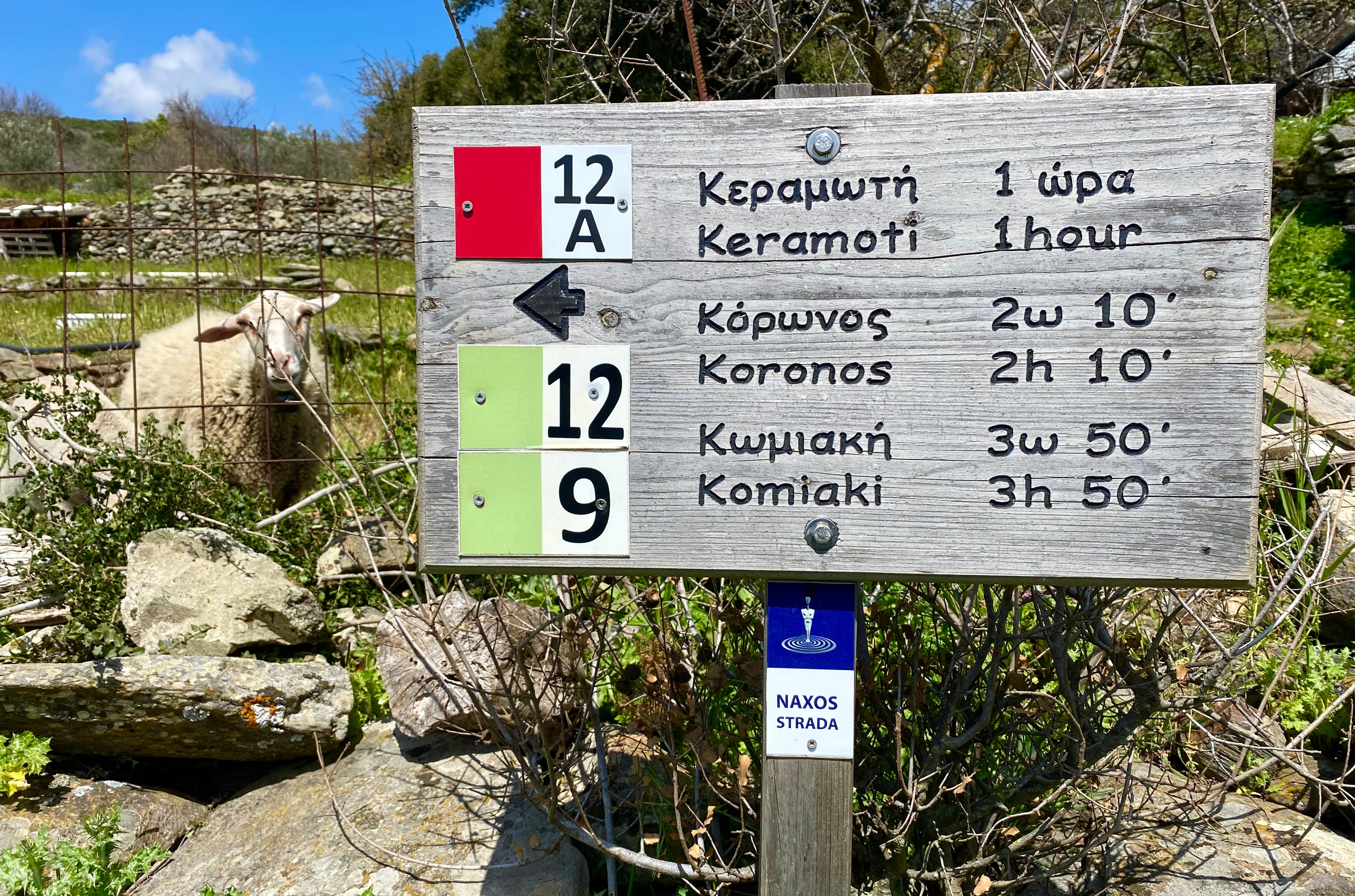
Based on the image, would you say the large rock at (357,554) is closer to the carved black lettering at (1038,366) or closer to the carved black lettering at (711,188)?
the carved black lettering at (711,188)

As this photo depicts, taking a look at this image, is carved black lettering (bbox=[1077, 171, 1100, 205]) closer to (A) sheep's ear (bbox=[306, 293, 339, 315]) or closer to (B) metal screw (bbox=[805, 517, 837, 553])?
(B) metal screw (bbox=[805, 517, 837, 553])

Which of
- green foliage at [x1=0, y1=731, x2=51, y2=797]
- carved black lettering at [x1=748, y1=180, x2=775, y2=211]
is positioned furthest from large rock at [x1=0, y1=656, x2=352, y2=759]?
carved black lettering at [x1=748, y1=180, x2=775, y2=211]

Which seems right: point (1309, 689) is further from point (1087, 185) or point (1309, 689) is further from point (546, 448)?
point (546, 448)

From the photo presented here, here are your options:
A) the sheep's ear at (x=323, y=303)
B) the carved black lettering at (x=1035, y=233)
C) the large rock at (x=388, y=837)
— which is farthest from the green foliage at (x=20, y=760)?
the carved black lettering at (x=1035, y=233)

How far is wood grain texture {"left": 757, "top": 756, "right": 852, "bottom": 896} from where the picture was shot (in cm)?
186

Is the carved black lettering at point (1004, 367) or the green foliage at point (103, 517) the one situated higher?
the carved black lettering at point (1004, 367)

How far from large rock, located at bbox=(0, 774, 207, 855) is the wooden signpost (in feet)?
7.27

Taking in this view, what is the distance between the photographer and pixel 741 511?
169cm

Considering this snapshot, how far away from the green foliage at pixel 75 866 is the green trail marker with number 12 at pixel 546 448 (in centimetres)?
201

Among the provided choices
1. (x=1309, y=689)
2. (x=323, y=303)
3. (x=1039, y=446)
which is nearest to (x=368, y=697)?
(x=323, y=303)

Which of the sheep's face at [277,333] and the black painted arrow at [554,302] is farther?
the sheep's face at [277,333]

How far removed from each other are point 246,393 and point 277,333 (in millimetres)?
530

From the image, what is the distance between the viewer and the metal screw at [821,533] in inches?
65.8

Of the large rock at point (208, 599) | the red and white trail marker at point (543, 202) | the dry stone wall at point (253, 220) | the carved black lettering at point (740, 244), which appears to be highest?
the dry stone wall at point (253, 220)
